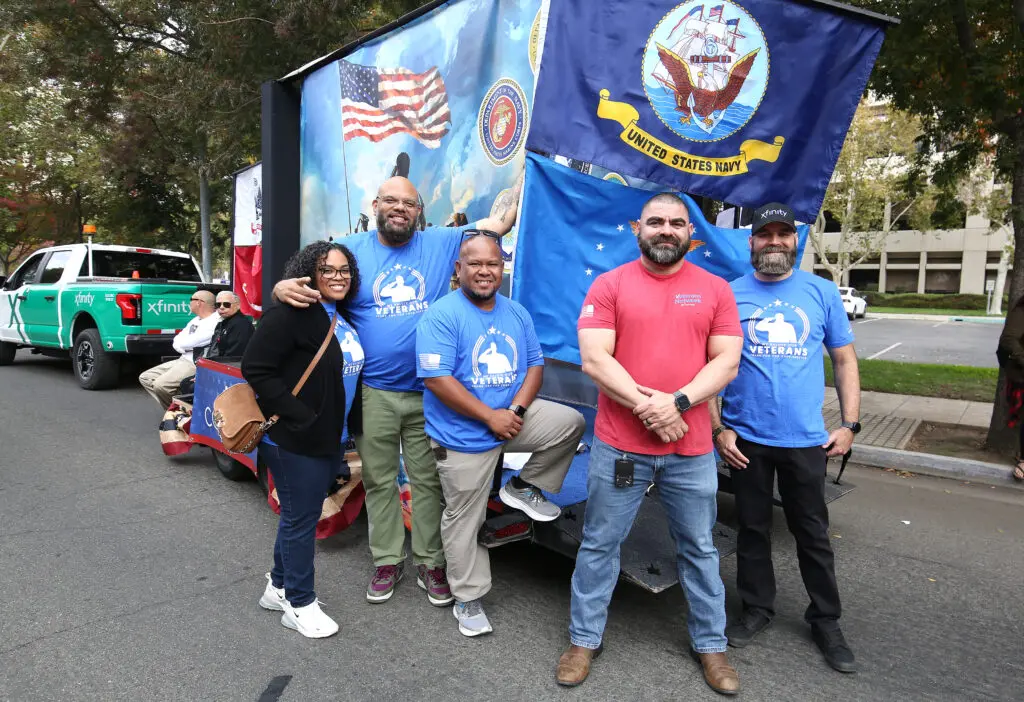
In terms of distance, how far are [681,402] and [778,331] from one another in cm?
74

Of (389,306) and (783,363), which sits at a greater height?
(389,306)

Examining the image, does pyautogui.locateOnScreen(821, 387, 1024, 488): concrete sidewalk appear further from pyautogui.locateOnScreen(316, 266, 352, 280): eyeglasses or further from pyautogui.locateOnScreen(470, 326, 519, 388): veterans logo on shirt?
pyautogui.locateOnScreen(316, 266, 352, 280): eyeglasses

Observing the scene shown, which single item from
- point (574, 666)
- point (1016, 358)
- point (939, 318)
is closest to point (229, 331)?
point (574, 666)

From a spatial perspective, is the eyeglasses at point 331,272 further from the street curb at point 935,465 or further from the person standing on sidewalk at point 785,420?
the street curb at point 935,465

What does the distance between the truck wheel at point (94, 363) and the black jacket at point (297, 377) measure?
7732 millimetres

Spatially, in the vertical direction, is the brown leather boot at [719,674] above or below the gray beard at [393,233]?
below

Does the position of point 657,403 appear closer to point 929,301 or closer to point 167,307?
point 167,307

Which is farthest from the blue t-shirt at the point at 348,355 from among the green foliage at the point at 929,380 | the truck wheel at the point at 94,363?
the green foliage at the point at 929,380

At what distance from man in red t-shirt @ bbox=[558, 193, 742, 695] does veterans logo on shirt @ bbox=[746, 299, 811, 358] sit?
327mm

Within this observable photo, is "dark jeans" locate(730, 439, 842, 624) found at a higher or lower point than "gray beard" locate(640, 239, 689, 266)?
lower

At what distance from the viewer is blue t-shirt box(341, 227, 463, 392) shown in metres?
3.44

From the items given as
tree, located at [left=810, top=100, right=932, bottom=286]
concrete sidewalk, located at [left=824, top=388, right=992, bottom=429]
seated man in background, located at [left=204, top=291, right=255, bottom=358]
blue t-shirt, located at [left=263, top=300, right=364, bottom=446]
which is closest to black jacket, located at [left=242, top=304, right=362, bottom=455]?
blue t-shirt, located at [left=263, top=300, right=364, bottom=446]

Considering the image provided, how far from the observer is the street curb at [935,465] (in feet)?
19.8

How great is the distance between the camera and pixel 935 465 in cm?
638
